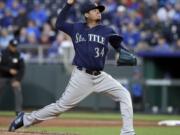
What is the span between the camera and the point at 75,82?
8086mm

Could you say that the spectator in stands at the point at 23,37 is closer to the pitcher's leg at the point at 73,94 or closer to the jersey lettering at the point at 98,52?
the pitcher's leg at the point at 73,94

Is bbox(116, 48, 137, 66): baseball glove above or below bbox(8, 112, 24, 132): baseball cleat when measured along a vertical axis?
above

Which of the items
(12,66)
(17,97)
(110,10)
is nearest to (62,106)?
(17,97)

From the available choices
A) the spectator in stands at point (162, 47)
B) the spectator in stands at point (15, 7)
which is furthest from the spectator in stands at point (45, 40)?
the spectator in stands at point (162, 47)

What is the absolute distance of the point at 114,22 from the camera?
753 inches

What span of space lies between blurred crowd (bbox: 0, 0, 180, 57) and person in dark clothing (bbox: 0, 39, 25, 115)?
269 centimetres

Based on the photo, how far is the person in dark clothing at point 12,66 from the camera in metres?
15.1

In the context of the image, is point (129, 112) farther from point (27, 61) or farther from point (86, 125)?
point (27, 61)

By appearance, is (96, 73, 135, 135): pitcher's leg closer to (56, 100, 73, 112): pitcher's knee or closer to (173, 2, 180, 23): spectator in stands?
(56, 100, 73, 112): pitcher's knee

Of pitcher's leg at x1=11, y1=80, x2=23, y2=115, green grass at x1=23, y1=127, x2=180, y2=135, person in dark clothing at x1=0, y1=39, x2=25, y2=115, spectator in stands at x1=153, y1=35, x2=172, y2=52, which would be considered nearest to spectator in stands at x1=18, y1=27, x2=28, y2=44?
person in dark clothing at x1=0, y1=39, x2=25, y2=115

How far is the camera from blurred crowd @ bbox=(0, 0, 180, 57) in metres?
17.7

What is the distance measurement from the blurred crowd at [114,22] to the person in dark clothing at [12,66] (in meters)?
2.69

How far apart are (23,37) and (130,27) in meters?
3.46

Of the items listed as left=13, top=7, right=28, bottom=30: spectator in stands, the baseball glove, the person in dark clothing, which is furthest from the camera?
left=13, top=7, right=28, bottom=30: spectator in stands
